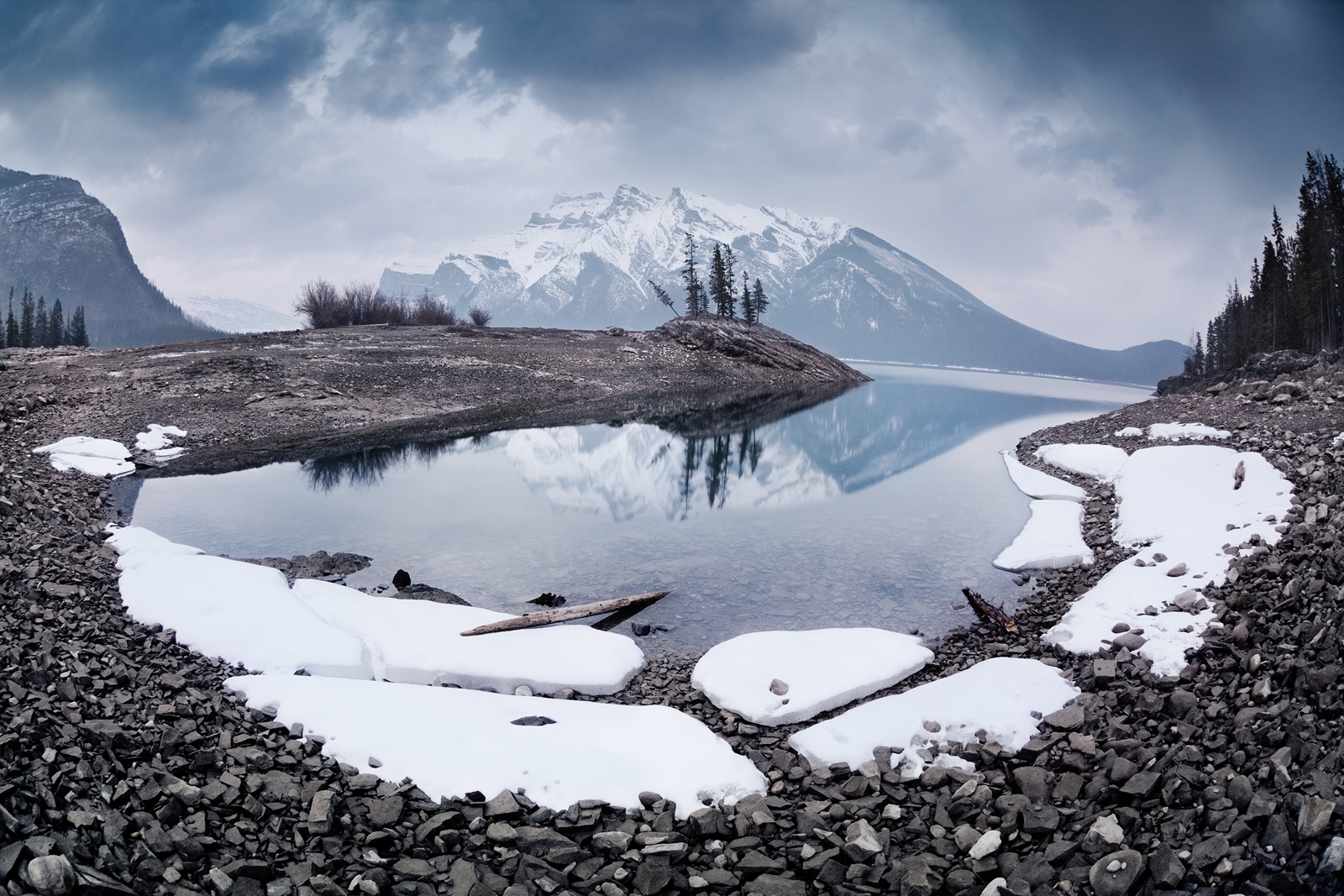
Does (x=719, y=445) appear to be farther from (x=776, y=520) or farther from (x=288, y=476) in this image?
(x=288, y=476)

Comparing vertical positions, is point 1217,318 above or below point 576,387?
above

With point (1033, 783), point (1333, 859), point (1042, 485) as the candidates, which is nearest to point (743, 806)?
point (1033, 783)

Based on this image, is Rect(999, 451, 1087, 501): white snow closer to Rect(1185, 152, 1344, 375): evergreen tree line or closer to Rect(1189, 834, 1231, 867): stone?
Rect(1189, 834, 1231, 867): stone

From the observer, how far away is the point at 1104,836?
219 inches

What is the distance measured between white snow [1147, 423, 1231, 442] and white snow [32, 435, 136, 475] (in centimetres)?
3691

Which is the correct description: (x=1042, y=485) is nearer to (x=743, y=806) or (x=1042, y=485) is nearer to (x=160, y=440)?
(x=743, y=806)

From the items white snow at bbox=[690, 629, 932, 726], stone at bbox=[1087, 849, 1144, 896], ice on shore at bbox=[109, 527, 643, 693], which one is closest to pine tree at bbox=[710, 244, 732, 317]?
ice on shore at bbox=[109, 527, 643, 693]

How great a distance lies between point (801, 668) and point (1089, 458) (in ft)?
68.7

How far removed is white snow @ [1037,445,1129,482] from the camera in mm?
23000

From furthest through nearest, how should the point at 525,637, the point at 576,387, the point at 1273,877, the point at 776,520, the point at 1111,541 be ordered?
the point at 576,387
the point at 776,520
the point at 1111,541
the point at 525,637
the point at 1273,877

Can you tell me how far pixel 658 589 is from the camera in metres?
14.3

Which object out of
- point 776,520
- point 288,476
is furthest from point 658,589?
point 288,476

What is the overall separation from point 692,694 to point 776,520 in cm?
1117

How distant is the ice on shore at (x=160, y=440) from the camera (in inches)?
1025
